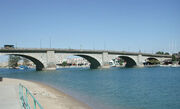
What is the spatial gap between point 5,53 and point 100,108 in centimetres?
5628

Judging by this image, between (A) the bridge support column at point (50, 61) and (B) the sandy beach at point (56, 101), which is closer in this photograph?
(B) the sandy beach at point (56, 101)

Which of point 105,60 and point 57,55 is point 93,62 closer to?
point 105,60

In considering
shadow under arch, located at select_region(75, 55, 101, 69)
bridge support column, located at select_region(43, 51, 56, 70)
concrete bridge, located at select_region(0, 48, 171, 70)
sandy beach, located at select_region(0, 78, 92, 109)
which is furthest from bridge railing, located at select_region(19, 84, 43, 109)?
shadow under arch, located at select_region(75, 55, 101, 69)

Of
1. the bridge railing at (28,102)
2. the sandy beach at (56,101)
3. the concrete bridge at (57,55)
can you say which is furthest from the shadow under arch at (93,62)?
the bridge railing at (28,102)

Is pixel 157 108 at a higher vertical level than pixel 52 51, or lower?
lower

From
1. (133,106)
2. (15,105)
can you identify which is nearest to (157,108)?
(133,106)

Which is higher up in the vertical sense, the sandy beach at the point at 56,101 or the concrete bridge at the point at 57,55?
the concrete bridge at the point at 57,55

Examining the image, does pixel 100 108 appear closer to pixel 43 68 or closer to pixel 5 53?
pixel 5 53

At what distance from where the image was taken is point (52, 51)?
7581 centimetres

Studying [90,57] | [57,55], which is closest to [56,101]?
[57,55]

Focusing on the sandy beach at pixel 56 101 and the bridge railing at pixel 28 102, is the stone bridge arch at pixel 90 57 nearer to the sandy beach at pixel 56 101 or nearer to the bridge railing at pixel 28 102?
the sandy beach at pixel 56 101

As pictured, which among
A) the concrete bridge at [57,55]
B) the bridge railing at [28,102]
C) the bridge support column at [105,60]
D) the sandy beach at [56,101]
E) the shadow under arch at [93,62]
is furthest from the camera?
the shadow under arch at [93,62]

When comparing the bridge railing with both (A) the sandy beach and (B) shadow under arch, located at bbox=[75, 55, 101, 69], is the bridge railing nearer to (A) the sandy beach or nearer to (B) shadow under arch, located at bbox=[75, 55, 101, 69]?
(A) the sandy beach

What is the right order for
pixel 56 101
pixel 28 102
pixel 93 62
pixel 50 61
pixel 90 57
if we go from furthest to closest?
pixel 93 62 → pixel 90 57 → pixel 50 61 → pixel 56 101 → pixel 28 102
